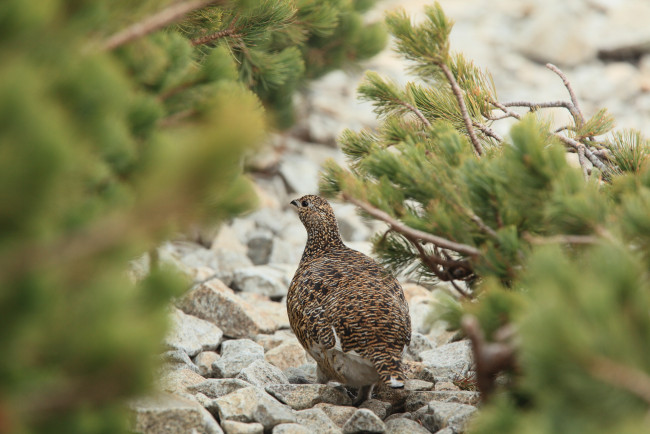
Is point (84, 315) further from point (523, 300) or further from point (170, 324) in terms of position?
point (523, 300)

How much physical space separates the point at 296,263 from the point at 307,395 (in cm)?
309

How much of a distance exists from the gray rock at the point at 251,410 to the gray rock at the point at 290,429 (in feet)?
0.18

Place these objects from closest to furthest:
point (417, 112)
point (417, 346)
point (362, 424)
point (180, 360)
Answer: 1. point (362, 424)
2. point (417, 112)
3. point (180, 360)
4. point (417, 346)

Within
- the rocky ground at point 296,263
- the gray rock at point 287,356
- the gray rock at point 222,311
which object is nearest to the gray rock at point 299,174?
the rocky ground at point 296,263

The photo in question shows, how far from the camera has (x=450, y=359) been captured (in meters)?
4.34

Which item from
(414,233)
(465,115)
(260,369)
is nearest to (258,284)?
(260,369)

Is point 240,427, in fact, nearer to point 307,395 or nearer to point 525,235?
point 307,395

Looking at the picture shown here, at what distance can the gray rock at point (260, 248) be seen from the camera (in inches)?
262

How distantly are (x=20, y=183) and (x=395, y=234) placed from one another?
6.11 feet

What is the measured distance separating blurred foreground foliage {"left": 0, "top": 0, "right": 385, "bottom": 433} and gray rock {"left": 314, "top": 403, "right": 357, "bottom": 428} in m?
1.67

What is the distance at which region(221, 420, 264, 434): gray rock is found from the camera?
2879mm

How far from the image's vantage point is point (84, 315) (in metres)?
1.55

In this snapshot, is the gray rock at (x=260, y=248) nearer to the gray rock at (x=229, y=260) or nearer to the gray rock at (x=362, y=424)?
the gray rock at (x=229, y=260)

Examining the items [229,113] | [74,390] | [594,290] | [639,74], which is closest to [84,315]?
[74,390]
